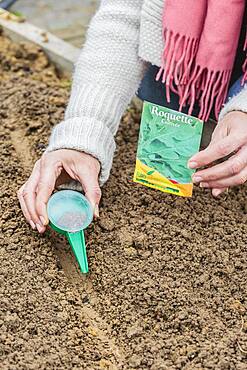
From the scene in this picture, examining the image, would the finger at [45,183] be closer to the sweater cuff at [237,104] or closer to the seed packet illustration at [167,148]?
the seed packet illustration at [167,148]

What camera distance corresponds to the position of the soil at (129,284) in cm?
186

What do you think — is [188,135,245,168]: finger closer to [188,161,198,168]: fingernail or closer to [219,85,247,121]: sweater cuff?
[188,161,198,168]: fingernail

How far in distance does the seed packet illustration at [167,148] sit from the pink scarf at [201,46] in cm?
19

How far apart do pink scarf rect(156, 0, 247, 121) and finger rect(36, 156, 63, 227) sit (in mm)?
453

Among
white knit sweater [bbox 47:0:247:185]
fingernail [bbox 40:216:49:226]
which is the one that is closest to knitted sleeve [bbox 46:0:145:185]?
white knit sweater [bbox 47:0:247:185]

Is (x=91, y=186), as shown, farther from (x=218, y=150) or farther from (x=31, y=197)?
(x=218, y=150)

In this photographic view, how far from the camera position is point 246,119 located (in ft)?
6.88

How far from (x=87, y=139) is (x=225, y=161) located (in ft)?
1.27

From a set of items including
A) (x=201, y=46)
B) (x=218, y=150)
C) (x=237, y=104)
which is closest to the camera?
(x=218, y=150)

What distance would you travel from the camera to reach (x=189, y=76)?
7.67 ft

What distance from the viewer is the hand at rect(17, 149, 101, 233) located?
2049 millimetres

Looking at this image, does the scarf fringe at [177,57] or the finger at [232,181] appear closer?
the finger at [232,181]

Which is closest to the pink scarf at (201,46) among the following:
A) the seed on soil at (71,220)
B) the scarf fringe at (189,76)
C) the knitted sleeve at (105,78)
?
the scarf fringe at (189,76)

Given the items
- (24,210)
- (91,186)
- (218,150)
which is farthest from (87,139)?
(218,150)
